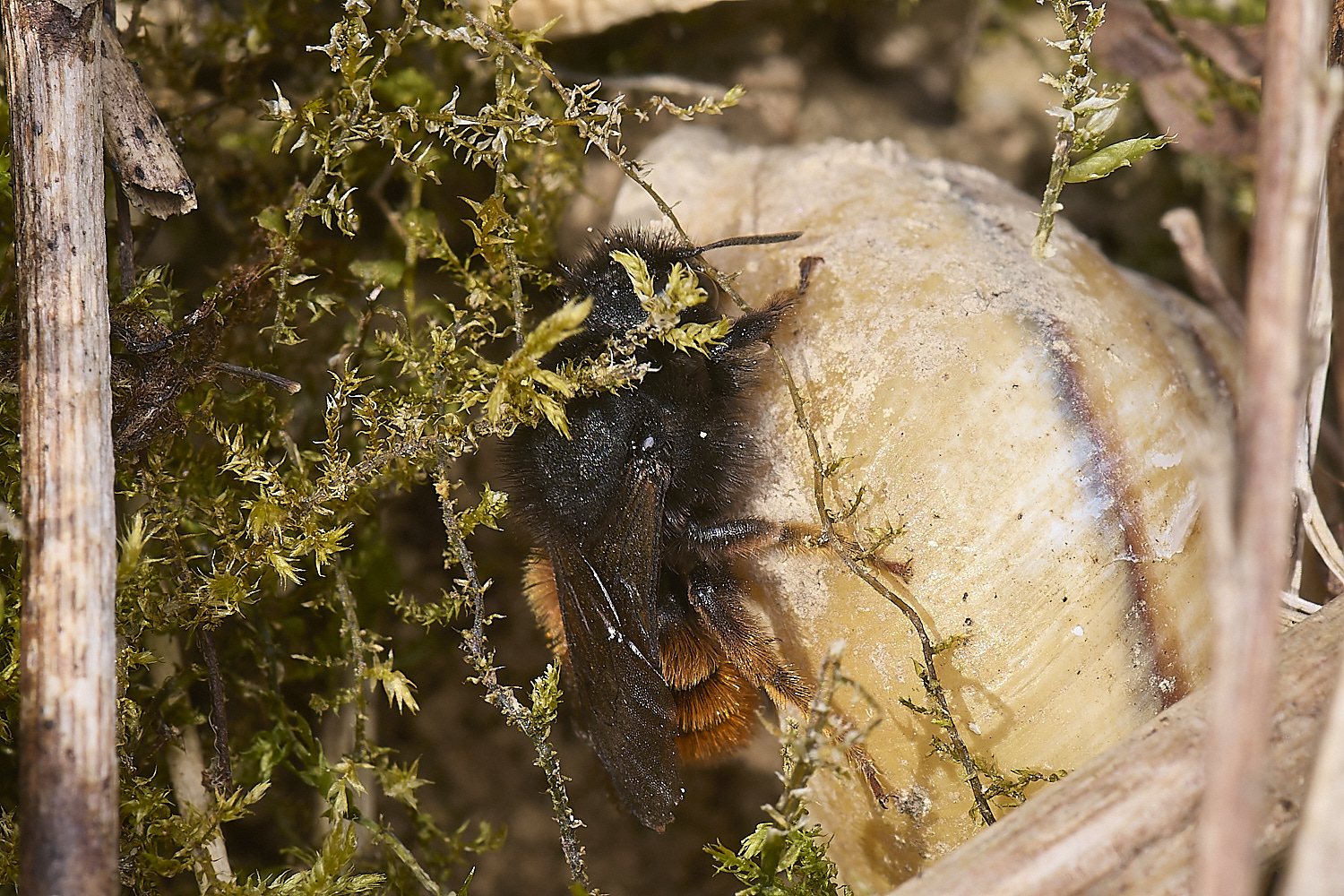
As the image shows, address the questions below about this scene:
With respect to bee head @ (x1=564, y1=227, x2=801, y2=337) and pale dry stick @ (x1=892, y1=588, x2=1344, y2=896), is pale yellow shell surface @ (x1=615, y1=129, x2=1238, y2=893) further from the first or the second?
pale dry stick @ (x1=892, y1=588, x2=1344, y2=896)

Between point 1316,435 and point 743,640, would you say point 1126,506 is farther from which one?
point 743,640

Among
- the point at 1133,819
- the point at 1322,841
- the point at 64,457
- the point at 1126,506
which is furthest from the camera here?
the point at 1126,506

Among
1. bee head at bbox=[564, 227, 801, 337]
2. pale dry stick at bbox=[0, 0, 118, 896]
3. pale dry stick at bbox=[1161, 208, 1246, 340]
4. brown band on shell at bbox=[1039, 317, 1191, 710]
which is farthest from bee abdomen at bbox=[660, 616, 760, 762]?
pale dry stick at bbox=[1161, 208, 1246, 340]

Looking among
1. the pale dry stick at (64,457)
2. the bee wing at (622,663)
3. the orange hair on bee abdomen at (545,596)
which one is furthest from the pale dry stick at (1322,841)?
the pale dry stick at (64,457)

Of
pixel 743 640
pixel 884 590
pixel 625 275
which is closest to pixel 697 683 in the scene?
pixel 743 640

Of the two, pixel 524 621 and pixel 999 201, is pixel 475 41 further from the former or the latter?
pixel 524 621

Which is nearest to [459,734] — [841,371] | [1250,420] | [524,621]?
[524,621]
